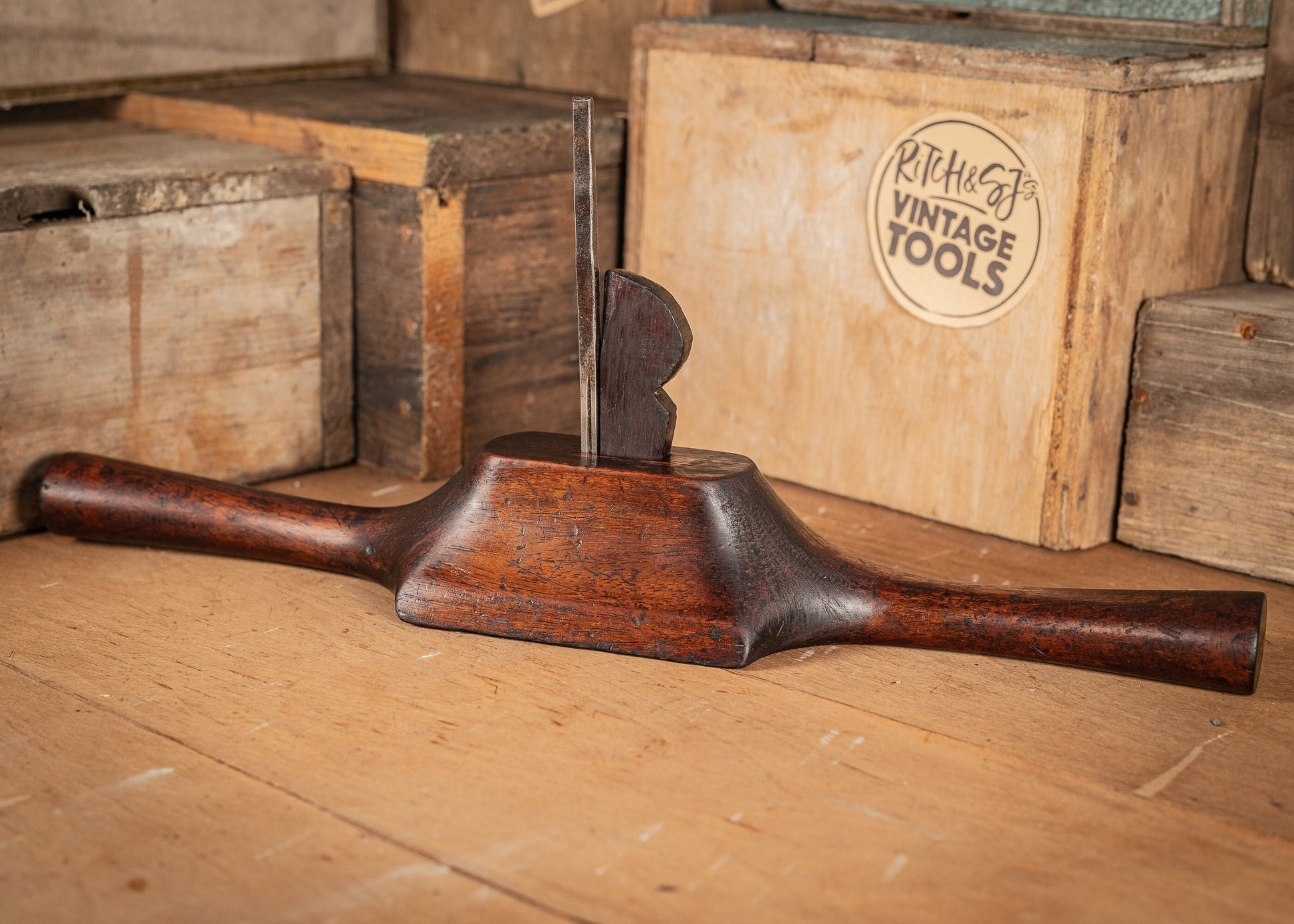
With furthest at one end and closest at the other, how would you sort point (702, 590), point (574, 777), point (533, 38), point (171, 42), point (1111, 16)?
point (533, 38), point (171, 42), point (1111, 16), point (702, 590), point (574, 777)

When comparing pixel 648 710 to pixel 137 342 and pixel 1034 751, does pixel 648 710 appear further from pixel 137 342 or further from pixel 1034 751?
pixel 137 342

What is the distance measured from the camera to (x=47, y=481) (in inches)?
49.0

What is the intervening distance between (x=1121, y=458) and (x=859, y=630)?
0.42 m

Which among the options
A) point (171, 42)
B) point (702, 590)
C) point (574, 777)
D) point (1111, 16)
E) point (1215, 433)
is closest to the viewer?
point (574, 777)

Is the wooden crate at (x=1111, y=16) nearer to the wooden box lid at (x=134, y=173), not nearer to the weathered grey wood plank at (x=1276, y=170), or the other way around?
the weathered grey wood plank at (x=1276, y=170)

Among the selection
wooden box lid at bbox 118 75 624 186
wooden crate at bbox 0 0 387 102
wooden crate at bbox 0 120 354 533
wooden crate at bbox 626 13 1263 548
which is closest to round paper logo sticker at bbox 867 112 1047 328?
wooden crate at bbox 626 13 1263 548

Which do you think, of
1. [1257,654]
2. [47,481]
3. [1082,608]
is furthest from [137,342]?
[1257,654]

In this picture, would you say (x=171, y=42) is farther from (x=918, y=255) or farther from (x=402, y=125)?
(x=918, y=255)

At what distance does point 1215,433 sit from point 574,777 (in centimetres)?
71

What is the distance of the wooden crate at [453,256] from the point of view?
147cm

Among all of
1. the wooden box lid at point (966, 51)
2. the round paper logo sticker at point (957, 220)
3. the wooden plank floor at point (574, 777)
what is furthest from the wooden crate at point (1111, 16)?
the wooden plank floor at point (574, 777)

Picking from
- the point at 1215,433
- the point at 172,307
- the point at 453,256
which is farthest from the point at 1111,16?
the point at 172,307

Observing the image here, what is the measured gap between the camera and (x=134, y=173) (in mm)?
1377

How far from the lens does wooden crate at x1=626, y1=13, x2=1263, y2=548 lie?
1291mm
